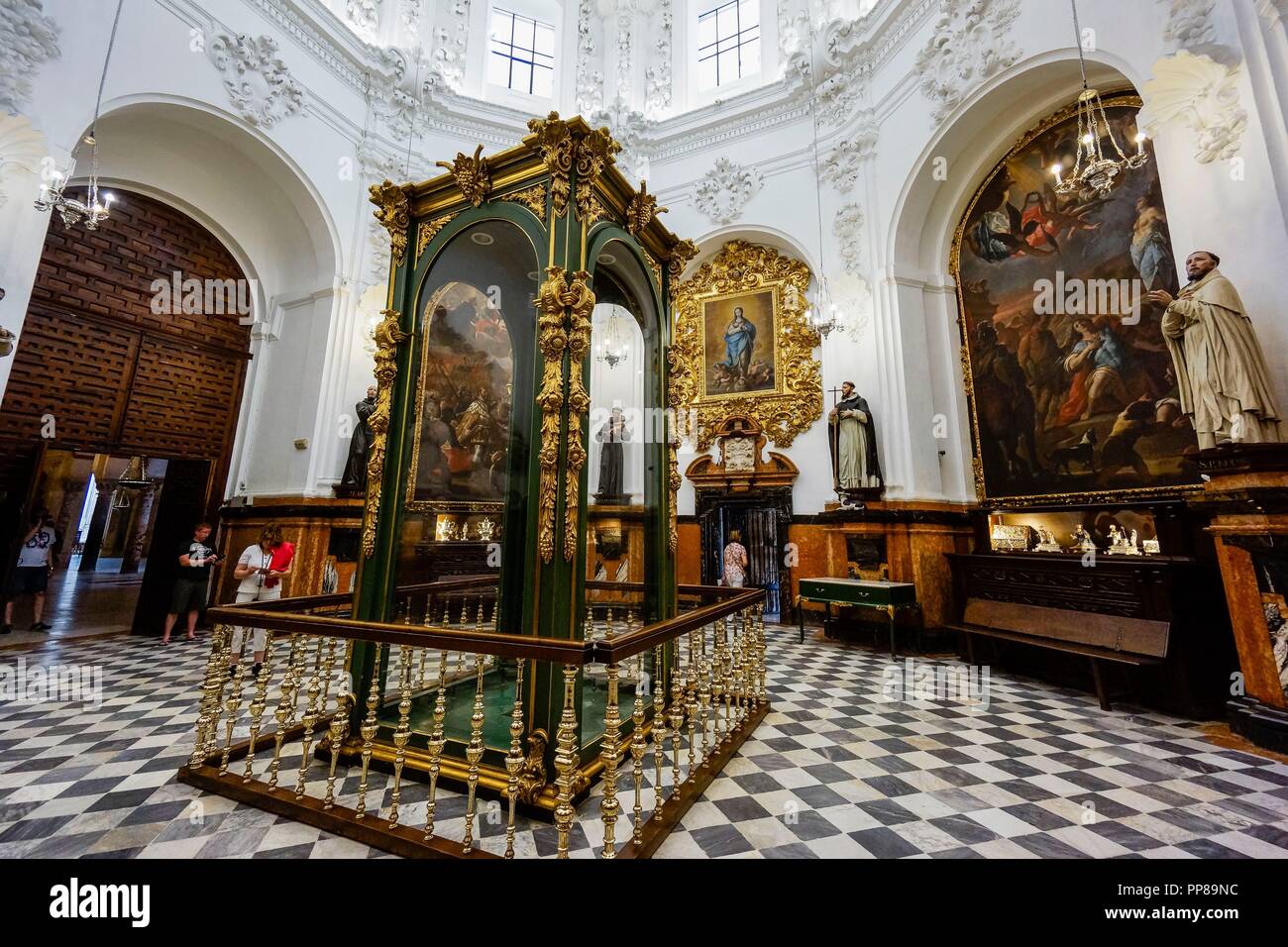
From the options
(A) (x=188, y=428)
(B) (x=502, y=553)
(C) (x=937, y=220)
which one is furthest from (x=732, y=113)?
(A) (x=188, y=428)

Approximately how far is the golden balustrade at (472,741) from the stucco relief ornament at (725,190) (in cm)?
848

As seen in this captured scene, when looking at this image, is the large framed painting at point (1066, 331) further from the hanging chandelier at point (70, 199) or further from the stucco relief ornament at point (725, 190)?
the hanging chandelier at point (70, 199)

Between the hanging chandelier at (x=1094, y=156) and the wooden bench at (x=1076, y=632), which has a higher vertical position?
the hanging chandelier at (x=1094, y=156)

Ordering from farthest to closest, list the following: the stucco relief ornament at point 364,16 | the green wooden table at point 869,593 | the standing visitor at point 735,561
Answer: the standing visitor at point 735,561, the stucco relief ornament at point 364,16, the green wooden table at point 869,593

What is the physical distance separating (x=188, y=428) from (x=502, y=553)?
24.5 feet

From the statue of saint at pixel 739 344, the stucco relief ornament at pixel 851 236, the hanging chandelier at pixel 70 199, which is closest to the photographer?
the hanging chandelier at pixel 70 199

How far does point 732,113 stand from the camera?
998cm

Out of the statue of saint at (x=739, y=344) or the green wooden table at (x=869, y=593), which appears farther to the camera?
the statue of saint at (x=739, y=344)

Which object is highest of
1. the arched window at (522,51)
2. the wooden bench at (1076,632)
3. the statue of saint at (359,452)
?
the arched window at (522,51)

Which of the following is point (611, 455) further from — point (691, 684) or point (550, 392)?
point (691, 684)

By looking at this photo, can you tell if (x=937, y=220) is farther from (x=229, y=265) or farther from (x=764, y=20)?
(x=229, y=265)

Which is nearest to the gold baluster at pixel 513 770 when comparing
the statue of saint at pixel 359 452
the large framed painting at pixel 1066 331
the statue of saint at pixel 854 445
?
the large framed painting at pixel 1066 331

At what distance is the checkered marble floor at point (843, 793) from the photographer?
2.29m
